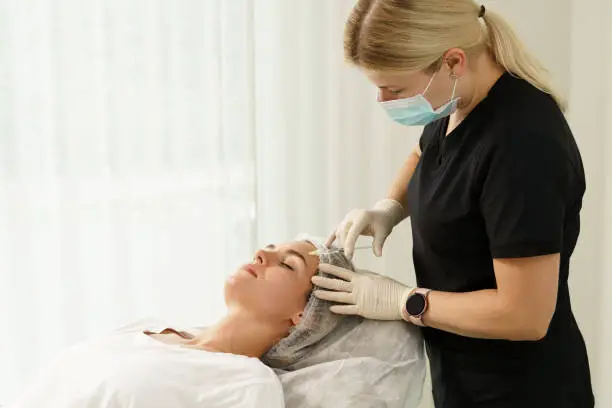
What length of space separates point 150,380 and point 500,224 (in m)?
0.72

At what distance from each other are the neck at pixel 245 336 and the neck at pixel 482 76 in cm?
65

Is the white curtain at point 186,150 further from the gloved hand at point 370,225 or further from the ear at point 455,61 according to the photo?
the ear at point 455,61

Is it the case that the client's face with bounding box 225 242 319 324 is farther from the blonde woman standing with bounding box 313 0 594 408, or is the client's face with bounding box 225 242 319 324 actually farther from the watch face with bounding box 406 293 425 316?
the watch face with bounding box 406 293 425 316

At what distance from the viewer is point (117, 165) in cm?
212

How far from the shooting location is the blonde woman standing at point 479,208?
1323mm

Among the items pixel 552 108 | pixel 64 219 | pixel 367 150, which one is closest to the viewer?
pixel 552 108

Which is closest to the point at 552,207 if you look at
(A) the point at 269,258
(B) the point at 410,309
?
(B) the point at 410,309

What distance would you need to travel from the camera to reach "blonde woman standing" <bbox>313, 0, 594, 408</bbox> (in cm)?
132

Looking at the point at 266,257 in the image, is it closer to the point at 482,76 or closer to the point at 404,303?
the point at 404,303

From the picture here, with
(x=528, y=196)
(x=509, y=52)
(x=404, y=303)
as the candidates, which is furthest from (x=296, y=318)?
(x=509, y=52)

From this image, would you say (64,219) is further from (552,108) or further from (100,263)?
(552,108)

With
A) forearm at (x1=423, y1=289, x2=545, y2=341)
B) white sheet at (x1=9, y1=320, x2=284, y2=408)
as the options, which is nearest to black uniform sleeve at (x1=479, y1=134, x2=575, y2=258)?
forearm at (x1=423, y1=289, x2=545, y2=341)

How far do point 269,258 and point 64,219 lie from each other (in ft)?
2.24

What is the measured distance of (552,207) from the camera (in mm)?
1306
